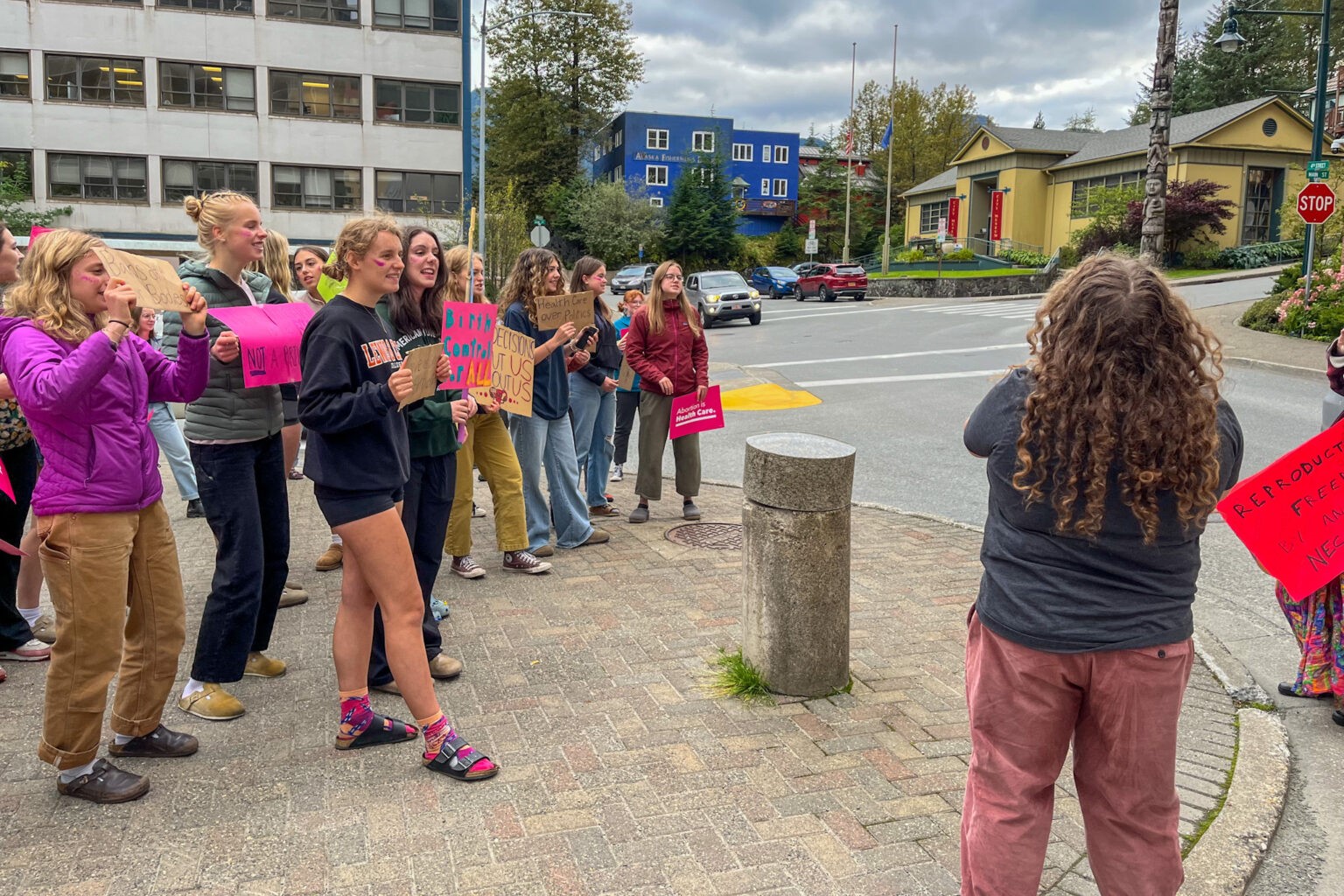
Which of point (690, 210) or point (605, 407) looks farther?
point (690, 210)

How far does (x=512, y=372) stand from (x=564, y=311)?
99cm

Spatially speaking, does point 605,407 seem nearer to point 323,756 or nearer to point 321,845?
point 323,756

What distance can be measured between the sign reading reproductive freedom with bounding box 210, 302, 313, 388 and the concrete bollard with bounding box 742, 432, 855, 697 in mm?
2018

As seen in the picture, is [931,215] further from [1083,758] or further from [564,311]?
[1083,758]

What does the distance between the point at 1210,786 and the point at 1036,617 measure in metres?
1.96

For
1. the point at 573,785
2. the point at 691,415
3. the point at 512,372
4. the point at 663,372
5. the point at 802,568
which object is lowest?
the point at 573,785

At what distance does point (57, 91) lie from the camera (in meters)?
39.8

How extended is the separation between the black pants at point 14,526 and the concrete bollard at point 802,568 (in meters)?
3.39

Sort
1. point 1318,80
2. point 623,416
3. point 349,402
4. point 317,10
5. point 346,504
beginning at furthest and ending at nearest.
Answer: point 317,10
point 1318,80
point 623,416
point 346,504
point 349,402

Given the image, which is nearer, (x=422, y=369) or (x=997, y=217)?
(x=422, y=369)

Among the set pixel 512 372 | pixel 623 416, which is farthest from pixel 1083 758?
pixel 623 416

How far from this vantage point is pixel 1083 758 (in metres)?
2.61

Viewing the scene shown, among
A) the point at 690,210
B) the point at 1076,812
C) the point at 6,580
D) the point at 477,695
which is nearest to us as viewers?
the point at 1076,812

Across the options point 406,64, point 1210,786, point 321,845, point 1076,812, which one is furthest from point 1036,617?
point 406,64
